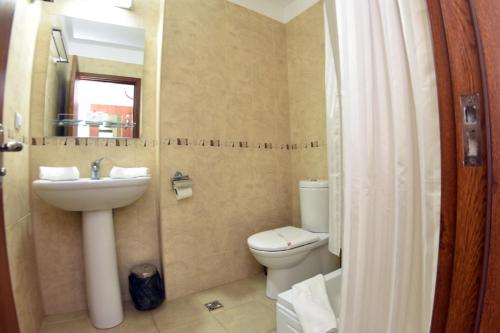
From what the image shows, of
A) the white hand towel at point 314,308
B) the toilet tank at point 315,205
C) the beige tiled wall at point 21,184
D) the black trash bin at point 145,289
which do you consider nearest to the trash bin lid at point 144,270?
the black trash bin at point 145,289

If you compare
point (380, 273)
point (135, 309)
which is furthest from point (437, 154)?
point (135, 309)

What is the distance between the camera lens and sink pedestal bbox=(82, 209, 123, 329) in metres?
1.50

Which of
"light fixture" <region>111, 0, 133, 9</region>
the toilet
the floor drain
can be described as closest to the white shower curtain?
the toilet

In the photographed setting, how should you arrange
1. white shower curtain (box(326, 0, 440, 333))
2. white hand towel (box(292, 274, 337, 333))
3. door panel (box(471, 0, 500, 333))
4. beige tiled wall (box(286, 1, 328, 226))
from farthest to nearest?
beige tiled wall (box(286, 1, 328, 226)) → white hand towel (box(292, 274, 337, 333)) → white shower curtain (box(326, 0, 440, 333)) → door panel (box(471, 0, 500, 333))

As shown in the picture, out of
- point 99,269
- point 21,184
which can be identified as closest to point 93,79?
point 21,184

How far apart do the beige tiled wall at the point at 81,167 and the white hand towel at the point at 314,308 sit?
1.19 m

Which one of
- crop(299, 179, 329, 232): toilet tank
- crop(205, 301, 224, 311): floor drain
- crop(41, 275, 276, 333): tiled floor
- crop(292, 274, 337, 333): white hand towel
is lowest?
crop(41, 275, 276, 333): tiled floor

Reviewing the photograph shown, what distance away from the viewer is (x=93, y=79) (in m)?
1.78

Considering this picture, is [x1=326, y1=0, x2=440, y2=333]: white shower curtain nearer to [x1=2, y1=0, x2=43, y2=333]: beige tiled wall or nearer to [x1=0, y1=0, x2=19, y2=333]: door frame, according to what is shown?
[x1=0, y1=0, x2=19, y2=333]: door frame

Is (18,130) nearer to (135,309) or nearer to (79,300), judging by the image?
(79,300)

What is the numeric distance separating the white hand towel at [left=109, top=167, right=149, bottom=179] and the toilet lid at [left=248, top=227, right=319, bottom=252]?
0.88m

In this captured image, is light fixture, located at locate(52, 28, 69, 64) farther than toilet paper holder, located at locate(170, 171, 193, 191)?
No

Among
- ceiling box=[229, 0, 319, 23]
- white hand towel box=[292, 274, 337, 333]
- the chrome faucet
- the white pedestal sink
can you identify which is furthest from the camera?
ceiling box=[229, 0, 319, 23]

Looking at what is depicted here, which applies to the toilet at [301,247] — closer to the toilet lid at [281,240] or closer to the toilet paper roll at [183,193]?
the toilet lid at [281,240]
